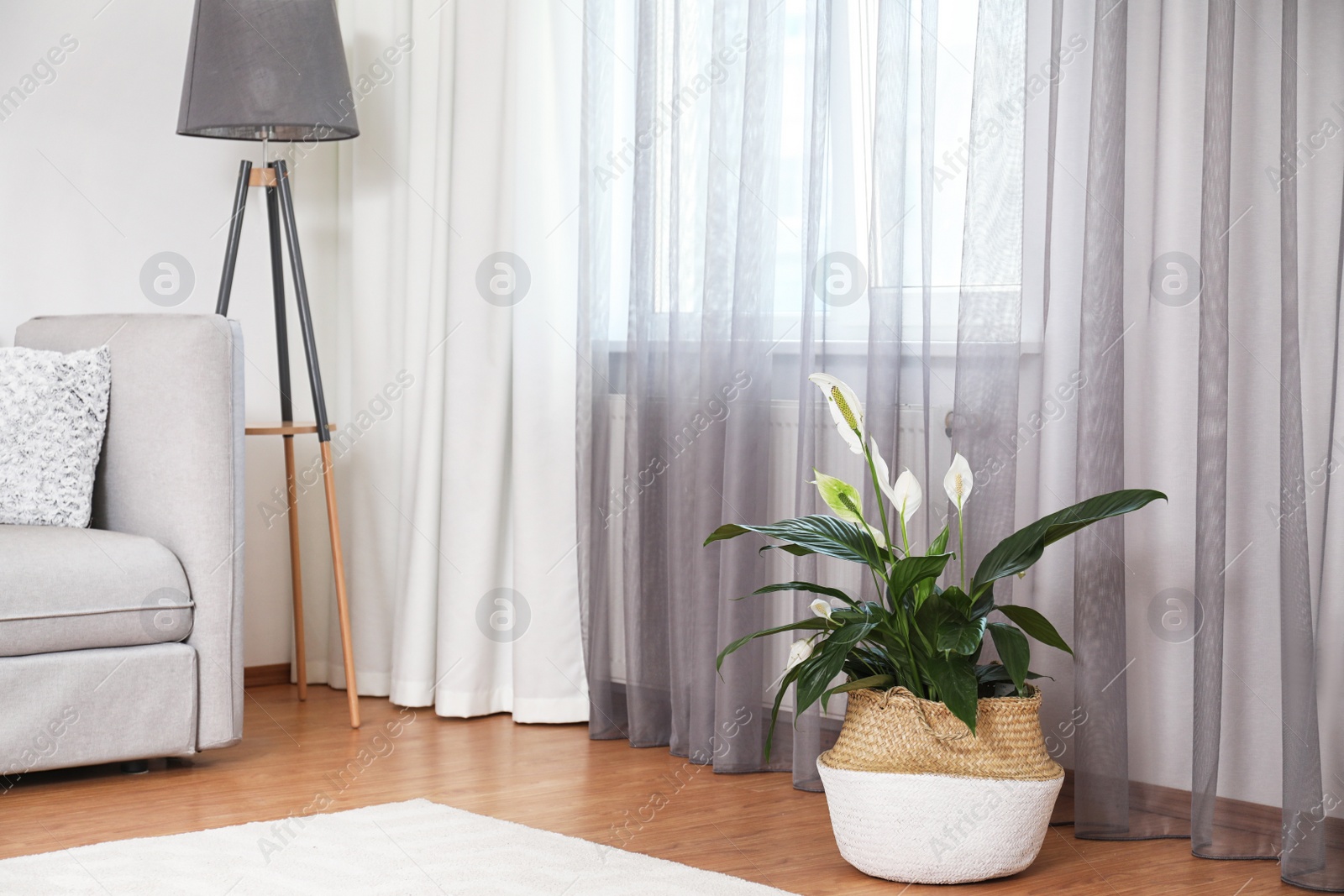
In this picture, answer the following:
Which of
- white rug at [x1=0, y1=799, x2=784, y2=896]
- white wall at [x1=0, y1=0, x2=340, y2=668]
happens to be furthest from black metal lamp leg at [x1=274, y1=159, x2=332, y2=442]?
white rug at [x1=0, y1=799, x2=784, y2=896]

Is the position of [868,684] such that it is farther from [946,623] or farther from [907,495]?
[907,495]

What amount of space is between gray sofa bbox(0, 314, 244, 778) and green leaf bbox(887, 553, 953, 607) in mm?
1259

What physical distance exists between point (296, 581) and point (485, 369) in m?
0.74

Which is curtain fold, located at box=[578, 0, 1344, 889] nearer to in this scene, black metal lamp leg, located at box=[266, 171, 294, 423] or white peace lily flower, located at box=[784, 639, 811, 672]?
white peace lily flower, located at box=[784, 639, 811, 672]

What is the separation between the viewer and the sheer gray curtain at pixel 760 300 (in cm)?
221

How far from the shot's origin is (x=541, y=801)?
2.29 m

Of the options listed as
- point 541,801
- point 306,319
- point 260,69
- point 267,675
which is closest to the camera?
point 541,801

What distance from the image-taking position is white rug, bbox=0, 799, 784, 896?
Result: 1771mm

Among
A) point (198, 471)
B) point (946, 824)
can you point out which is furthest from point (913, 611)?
point (198, 471)

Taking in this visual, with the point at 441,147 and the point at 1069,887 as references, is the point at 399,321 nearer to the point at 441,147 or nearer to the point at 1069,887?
the point at 441,147

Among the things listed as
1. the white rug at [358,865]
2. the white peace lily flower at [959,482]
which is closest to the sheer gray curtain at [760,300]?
the white peace lily flower at [959,482]

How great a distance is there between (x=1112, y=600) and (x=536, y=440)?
1348 mm

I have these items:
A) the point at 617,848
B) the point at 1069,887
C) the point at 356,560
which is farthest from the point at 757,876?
the point at 356,560

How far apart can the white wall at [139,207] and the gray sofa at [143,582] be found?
0.56m
